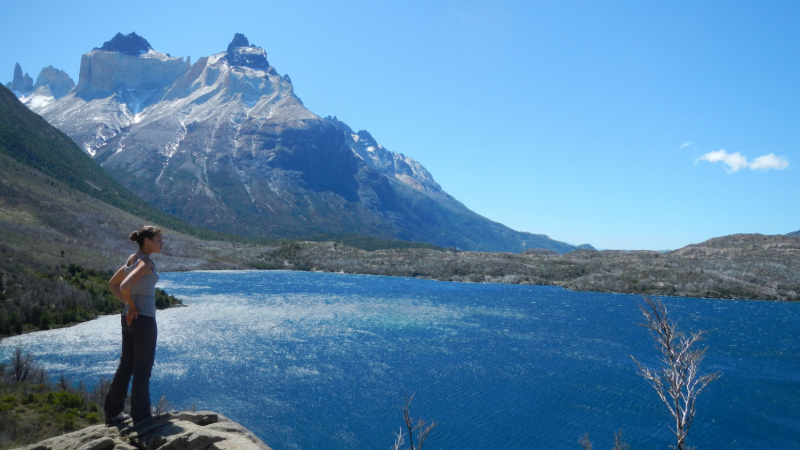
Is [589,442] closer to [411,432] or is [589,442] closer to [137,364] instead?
[411,432]

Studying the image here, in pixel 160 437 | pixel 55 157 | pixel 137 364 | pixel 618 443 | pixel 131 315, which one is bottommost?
pixel 618 443

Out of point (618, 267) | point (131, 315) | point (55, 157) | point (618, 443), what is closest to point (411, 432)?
point (131, 315)

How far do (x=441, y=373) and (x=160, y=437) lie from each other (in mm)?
28065

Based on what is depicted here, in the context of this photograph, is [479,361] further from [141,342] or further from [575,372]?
[141,342]

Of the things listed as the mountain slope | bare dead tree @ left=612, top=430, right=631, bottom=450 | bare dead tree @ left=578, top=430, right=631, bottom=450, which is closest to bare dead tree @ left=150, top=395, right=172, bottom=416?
bare dead tree @ left=578, top=430, right=631, bottom=450

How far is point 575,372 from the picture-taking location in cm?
3594

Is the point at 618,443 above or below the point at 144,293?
below

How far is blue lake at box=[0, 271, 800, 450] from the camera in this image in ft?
79.6

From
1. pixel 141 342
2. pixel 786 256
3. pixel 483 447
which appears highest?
pixel 786 256

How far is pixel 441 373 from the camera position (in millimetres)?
33781

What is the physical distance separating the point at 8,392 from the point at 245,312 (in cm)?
4072

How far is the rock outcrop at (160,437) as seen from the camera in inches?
296

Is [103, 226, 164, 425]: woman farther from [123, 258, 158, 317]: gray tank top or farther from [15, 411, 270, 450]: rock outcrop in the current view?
[15, 411, 270, 450]: rock outcrop

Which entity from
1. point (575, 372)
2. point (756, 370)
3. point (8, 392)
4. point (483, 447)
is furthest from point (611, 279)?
point (8, 392)
